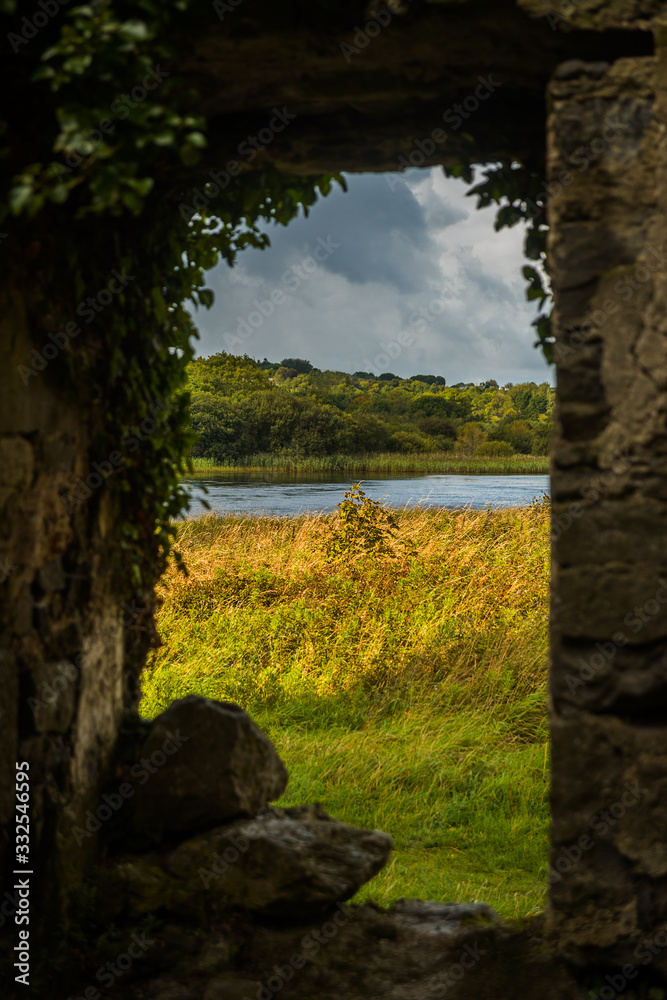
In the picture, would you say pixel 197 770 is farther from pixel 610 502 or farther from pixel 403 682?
pixel 403 682

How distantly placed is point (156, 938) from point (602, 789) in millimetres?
1583

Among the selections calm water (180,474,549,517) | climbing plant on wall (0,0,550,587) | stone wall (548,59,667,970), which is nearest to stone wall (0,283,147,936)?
climbing plant on wall (0,0,550,587)

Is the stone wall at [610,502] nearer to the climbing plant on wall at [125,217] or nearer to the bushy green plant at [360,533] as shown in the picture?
the climbing plant on wall at [125,217]

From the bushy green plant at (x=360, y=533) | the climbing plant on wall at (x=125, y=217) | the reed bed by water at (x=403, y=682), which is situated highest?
the climbing plant on wall at (x=125, y=217)

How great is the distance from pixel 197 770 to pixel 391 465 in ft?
84.4

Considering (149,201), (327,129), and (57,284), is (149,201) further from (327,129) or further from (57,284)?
(327,129)

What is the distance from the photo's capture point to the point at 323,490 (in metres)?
22.6

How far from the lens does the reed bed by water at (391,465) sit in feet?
90.1

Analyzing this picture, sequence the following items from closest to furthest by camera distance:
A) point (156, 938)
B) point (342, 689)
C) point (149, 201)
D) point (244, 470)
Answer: point (156, 938), point (149, 201), point (342, 689), point (244, 470)

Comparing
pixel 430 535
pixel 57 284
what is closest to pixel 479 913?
pixel 57 284

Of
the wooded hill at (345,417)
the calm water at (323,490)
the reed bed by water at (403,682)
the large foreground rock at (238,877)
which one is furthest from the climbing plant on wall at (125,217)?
the wooded hill at (345,417)

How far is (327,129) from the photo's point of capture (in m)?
2.55

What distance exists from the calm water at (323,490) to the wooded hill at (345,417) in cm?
122

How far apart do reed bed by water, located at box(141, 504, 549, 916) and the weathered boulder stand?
94cm
